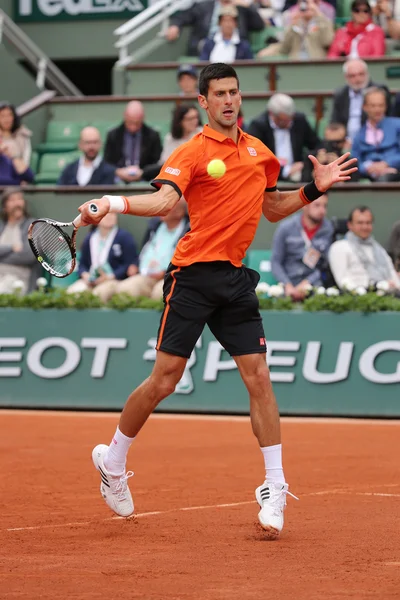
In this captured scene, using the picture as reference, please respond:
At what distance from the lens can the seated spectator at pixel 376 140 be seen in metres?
12.6

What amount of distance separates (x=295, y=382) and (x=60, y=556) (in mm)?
5944

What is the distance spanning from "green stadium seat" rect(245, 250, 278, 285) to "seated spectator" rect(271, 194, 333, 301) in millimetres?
298

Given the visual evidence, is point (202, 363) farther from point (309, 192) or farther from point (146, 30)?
point (146, 30)

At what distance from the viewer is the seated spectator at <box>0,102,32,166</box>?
14.3m

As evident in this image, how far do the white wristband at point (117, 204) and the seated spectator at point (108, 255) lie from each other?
6.65 meters

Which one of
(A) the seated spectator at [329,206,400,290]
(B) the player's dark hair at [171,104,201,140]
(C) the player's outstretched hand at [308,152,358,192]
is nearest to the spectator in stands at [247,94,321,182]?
(B) the player's dark hair at [171,104,201,140]

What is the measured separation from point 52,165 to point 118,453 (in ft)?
32.5

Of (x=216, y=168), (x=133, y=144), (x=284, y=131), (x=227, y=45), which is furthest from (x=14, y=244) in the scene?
(x=216, y=168)

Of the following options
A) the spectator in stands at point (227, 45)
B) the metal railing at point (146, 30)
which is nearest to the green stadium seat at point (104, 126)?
the metal railing at point (146, 30)

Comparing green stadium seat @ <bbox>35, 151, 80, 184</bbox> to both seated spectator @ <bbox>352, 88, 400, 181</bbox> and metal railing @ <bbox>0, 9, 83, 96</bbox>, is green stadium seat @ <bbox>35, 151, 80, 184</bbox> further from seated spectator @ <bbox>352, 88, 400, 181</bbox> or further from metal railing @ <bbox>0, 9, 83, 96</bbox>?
seated spectator @ <bbox>352, 88, 400, 181</bbox>

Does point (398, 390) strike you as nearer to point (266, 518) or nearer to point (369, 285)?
point (369, 285)

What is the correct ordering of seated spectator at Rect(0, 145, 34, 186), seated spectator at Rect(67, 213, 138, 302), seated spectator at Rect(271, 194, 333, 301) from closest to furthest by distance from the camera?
seated spectator at Rect(271, 194, 333, 301)
seated spectator at Rect(67, 213, 138, 302)
seated spectator at Rect(0, 145, 34, 186)

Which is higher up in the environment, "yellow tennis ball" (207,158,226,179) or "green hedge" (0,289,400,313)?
"yellow tennis ball" (207,158,226,179)

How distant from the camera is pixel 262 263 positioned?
11.9m
